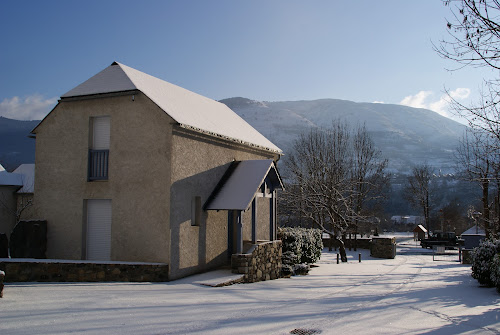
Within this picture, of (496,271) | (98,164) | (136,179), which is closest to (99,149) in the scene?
(98,164)

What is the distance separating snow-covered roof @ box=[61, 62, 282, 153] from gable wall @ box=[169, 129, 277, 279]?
1.65 feet

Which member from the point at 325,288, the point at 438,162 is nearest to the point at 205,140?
the point at 325,288

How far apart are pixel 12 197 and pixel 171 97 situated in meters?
16.7

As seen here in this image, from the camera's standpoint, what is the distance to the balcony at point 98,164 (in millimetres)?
14180

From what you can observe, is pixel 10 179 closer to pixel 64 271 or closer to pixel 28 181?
pixel 28 181

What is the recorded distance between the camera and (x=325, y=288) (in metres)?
13.4

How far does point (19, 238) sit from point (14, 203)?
14.8 meters

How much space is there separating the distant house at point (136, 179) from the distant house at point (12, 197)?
12674mm

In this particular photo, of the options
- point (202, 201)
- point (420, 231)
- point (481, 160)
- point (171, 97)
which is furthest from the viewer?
point (420, 231)

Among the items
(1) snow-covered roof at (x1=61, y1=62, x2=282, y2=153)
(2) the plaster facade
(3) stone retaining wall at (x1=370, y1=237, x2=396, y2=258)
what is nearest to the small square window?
(2) the plaster facade

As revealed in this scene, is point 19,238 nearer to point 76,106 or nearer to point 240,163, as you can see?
point 76,106

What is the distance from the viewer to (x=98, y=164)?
47.0 ft

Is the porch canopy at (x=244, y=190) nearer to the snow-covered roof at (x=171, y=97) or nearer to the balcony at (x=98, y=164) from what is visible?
the snow-covered roof at (x=171, y=97)

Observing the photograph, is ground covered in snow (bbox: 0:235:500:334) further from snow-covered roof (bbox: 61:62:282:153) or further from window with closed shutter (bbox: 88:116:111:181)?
snow-covered roof (bbox: 61:62:282:153)
